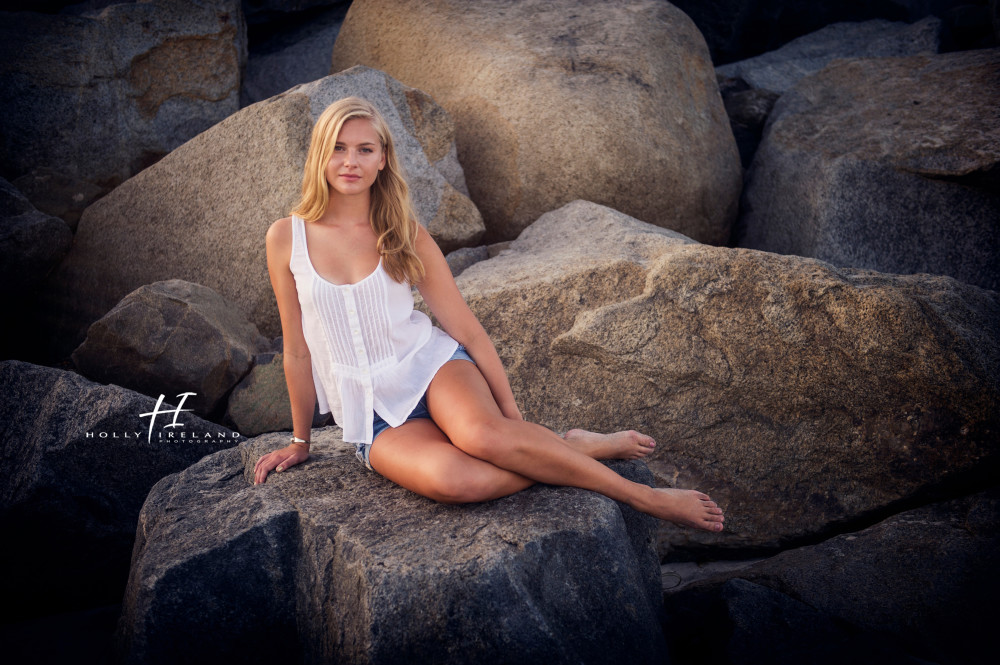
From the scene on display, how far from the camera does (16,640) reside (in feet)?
8.00

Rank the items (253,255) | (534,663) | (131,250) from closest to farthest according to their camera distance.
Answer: (534,663)
(253,255)
(131,250)

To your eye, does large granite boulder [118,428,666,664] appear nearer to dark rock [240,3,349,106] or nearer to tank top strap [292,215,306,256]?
tank top strap [292,215,306,256]

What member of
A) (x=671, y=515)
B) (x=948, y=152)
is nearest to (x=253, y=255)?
(x=671, y=515)

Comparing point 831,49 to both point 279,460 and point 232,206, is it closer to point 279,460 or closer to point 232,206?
point 232,206

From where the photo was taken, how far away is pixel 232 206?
3836mm

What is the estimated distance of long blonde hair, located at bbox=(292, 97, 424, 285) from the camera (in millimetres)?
2463

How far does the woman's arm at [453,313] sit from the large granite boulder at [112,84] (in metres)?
2.88

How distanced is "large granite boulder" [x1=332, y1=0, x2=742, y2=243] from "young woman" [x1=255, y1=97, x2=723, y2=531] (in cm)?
185

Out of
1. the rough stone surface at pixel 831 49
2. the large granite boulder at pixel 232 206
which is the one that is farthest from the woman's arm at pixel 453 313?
the rough stone surface at pixel 831 49

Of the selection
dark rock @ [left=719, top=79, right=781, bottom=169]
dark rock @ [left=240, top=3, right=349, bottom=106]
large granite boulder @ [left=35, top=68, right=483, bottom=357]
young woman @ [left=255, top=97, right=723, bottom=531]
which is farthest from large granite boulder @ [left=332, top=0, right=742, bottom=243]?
young woman @ [left=255, top=97, right=723, bottom=531]

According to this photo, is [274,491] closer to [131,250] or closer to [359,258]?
[359,258]

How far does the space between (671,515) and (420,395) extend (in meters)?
0.91

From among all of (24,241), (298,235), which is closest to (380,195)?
(298,235)

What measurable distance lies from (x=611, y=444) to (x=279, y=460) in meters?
1.15
